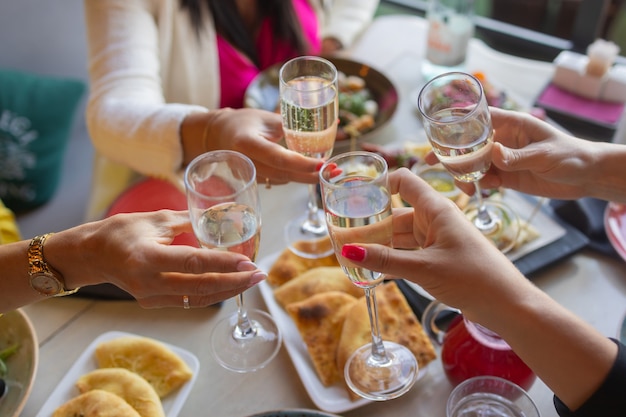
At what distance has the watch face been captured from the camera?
1.06m

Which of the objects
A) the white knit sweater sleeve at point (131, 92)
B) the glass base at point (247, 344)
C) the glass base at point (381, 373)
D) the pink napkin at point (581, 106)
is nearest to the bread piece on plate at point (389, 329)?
the glass base at point (381, 373)

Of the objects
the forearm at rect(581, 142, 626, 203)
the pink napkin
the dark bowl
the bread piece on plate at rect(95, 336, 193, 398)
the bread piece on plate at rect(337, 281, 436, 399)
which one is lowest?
the bread piece on plate at rect(95, 336, 193, 398)

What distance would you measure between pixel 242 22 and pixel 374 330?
1246 mm

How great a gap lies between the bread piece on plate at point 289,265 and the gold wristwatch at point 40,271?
0.43 metres

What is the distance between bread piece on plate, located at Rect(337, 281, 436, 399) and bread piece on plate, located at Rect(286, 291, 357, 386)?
20mm

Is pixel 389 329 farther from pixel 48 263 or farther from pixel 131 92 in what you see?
pixel 131 92

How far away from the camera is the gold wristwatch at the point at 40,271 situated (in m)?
1.05

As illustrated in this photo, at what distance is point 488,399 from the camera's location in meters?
1.02

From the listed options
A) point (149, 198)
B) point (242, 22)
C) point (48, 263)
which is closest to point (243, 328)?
point (48, 263)

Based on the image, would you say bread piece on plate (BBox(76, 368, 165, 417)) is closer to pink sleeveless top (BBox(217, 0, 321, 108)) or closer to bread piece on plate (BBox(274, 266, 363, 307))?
bread piece on plate (BBox(274, 266, 363, 307))

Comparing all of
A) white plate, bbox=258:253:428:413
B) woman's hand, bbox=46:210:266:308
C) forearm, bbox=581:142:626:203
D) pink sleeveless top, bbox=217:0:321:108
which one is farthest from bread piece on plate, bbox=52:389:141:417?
pink sleeveless top, bbox=217:0:321:108

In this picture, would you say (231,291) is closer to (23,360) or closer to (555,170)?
(23,360)

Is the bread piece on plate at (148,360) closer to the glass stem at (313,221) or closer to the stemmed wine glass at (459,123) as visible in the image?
the glass stem at (313,221)

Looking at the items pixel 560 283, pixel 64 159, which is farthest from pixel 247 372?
pixel 64 159
